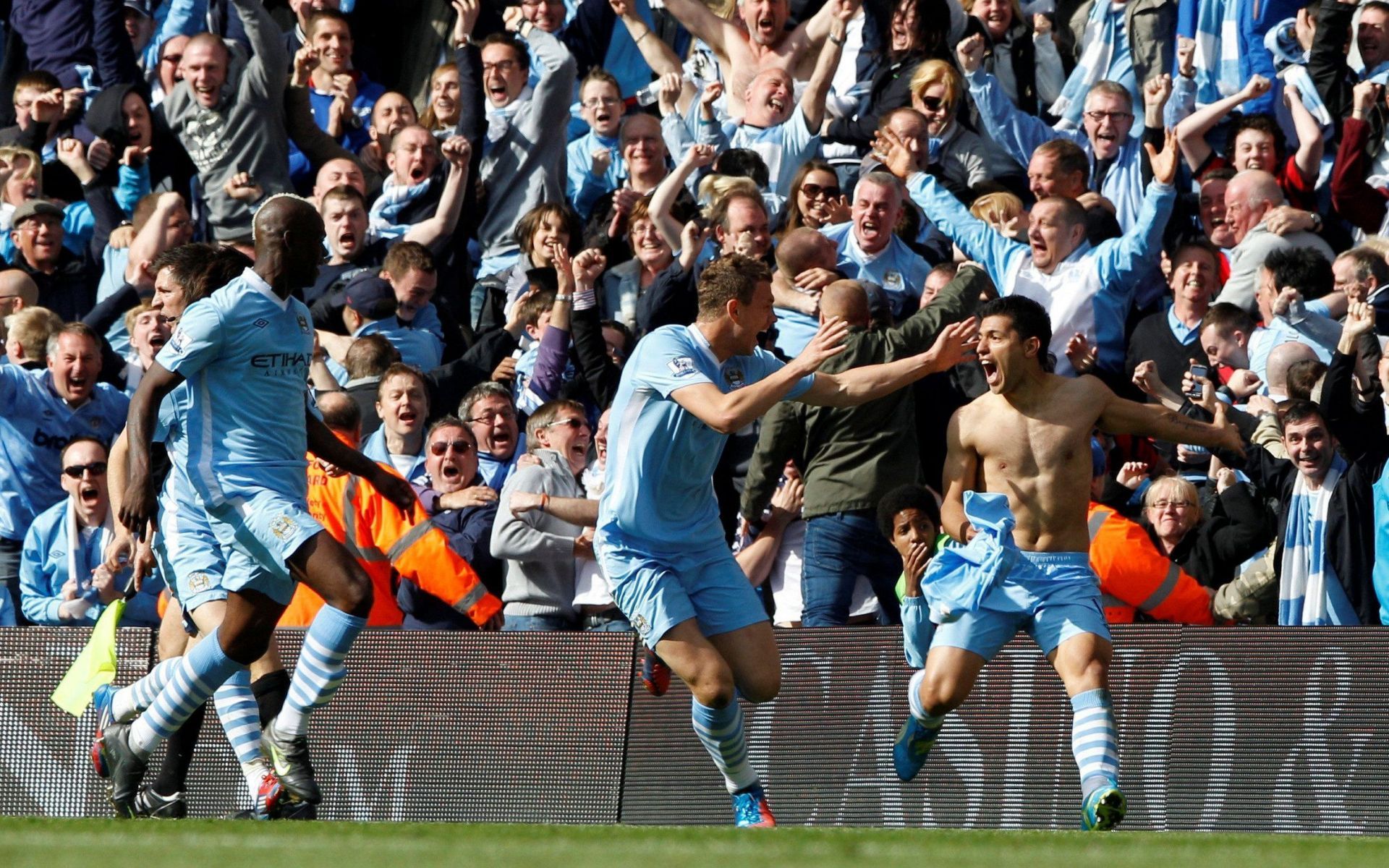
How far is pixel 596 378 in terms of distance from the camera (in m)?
11.2

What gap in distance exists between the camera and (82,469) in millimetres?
11008

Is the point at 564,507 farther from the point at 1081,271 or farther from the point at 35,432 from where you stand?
the point at 35,432

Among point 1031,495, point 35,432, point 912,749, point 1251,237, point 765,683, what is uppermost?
point 1251,237

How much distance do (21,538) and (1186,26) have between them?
8237mm

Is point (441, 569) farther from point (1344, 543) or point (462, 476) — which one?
point (1344, 543)

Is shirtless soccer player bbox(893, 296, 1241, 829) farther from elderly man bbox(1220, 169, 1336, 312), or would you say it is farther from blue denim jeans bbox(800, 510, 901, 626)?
elderly man bbox(1220, 169, 1336, 312)

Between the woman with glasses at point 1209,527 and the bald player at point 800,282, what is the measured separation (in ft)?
6.38

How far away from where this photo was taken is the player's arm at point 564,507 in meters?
9.79

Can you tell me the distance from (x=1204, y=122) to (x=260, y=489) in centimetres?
661

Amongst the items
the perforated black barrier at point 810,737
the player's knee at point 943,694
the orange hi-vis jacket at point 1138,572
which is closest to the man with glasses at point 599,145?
the perforated black barrier at point 810,737

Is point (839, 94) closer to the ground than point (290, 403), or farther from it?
farther from it

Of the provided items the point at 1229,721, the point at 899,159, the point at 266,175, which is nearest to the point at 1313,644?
the point at 1229,721

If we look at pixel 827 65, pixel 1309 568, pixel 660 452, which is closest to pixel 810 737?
pixel 660 452

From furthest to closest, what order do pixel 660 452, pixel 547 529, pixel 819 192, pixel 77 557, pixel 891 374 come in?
pixel 819 192 → pixel 77 557 → pixel 547 529 → pixel 660 452 → pixel 891 374
